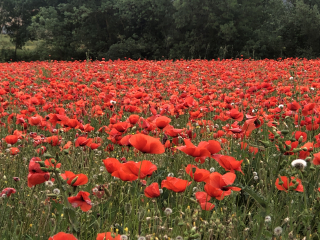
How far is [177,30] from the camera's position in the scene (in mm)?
26219

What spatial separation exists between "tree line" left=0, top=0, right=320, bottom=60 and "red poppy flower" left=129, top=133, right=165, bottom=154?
22.7 m

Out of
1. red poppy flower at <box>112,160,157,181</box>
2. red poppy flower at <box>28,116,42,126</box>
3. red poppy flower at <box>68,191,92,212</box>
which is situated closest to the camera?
red poppy flower at <box>68,191,92,212</box>

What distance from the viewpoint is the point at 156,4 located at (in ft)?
88.4


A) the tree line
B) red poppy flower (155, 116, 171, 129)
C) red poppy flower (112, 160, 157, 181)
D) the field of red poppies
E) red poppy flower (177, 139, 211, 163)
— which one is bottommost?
the field of red poppies

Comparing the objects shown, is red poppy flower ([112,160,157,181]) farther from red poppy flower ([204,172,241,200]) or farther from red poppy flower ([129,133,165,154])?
red poppy flower ([204,172,241,200])

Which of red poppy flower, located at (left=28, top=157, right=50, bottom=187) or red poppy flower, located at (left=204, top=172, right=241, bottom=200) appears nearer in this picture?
red poppy flower, located at (left=28, top=157, right=50, bottom=187)

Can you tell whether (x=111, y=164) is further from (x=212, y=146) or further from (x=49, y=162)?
(x=212, y=146)

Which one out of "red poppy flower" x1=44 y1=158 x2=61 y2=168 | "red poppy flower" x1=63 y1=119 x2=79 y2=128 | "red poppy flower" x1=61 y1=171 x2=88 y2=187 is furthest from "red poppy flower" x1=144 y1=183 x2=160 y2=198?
"red poppy flower" x1=63 y1=119 x2=79 y2=128

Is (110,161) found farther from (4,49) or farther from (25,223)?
(4,49)

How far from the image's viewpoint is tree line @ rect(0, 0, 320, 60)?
25.0 metres

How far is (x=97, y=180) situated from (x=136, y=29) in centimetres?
2755

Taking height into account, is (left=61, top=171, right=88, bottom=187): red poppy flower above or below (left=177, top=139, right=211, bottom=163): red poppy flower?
below

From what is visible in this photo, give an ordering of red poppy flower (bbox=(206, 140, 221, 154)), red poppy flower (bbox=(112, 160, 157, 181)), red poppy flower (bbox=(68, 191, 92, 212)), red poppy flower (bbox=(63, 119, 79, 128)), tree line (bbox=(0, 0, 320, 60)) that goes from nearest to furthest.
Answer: red poppy flower (bbox=(68, 191, 92, 212))
red poppy flower (bbox=(112, 160, 157, 181))
red poppy flower (bbox=(206, 140, 221, 154))
red poppy flower (bbox=(63, 119, 79, 128))
tree line (bbox=(0, 0, 320, 60))

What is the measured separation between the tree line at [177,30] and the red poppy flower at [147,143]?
22720 mm
